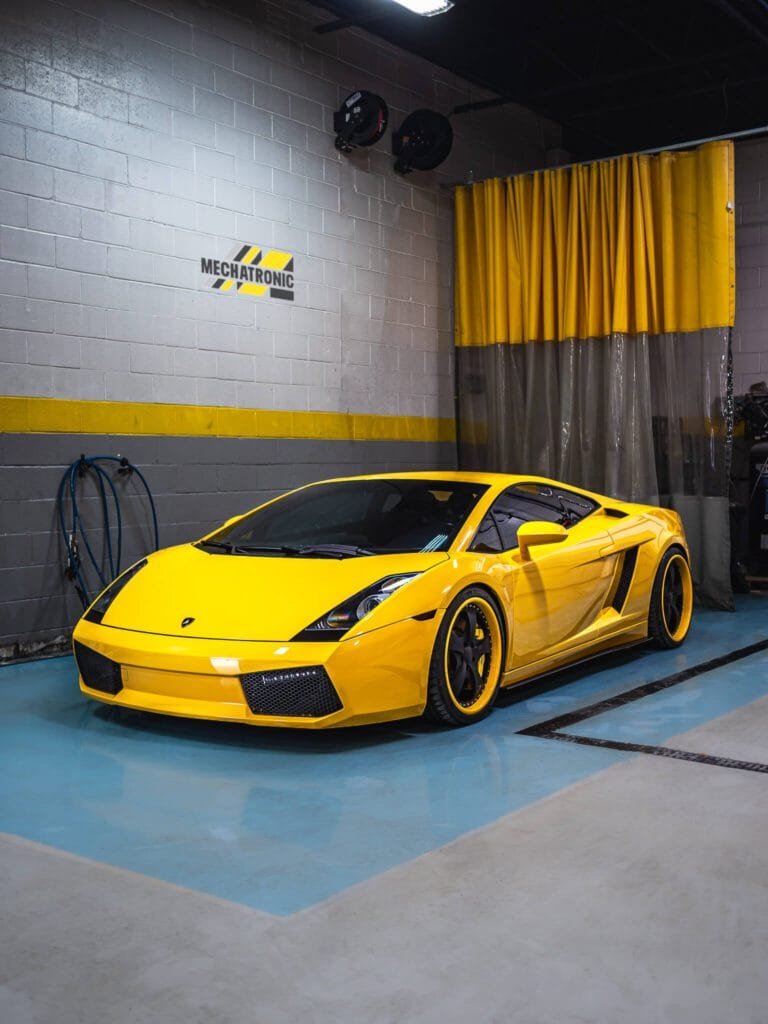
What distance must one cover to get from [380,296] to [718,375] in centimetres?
268

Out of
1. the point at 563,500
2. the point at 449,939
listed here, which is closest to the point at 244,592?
the point at 563,500

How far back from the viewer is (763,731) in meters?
4.48

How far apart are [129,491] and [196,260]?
161cm

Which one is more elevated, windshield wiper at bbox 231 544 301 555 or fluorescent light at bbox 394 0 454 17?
fluorescent light at bbox 394 0 454 17

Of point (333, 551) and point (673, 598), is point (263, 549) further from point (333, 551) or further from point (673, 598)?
point (673, 598)

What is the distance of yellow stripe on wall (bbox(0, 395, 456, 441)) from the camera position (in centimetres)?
638

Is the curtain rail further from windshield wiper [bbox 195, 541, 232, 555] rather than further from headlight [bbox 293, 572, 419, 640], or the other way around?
headlight [bbox 293, 572, 419, 640]

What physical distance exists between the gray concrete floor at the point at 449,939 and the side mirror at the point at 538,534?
5.62 feet

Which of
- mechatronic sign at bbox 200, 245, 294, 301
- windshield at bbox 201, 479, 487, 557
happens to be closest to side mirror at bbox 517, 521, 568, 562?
windshield at bbox 201, 479, 487, 557

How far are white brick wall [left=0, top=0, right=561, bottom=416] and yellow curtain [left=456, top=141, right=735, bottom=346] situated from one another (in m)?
0.45

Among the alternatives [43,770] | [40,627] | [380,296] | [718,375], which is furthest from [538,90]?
[43,770]

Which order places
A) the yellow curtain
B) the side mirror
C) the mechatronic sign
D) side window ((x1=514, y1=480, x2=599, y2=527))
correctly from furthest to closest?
1. the yellow curtain
2. the mechatronic sign
3. side window ((x1=514, y1=480, x2=599, y2=527))
4. the side mirror

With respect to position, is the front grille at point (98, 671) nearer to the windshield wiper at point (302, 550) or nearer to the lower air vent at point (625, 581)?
the windshield wiper at point (302, 550)

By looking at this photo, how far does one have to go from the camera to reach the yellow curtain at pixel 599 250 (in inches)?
Result: 319
